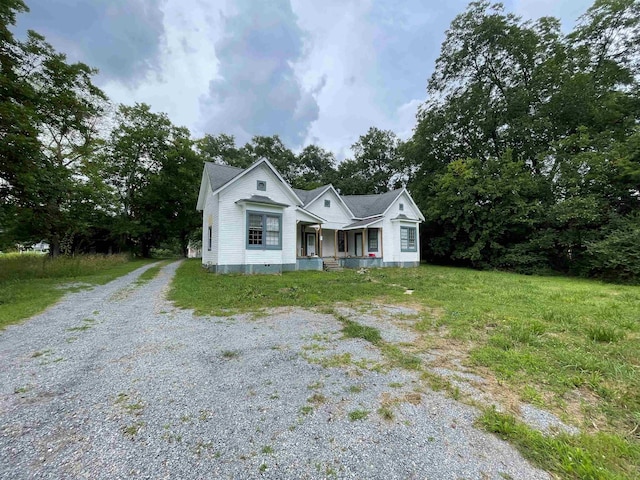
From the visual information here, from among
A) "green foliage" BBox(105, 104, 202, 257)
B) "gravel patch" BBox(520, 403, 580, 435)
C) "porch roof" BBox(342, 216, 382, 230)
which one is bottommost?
"gravel patch" BBox(520, 403, 580, 435)

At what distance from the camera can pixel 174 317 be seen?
595 centimetres

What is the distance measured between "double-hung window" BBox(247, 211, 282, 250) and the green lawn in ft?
16.9

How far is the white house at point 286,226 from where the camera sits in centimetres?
1370

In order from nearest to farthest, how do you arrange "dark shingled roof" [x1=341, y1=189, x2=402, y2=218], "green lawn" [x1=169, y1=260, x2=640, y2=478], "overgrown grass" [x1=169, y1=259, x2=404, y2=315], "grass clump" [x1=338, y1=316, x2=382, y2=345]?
"green lawn" [x1=169, y1=260, x2=640, y2=478]
"grass clump" [x1=338, y1=316, x2=382, y2=345]
"overgrown grass" [x1=169, y1=259, x2=404, y2=315]
"dark shingled roof" [x1=341, y1=189, x2=402, y2=218]

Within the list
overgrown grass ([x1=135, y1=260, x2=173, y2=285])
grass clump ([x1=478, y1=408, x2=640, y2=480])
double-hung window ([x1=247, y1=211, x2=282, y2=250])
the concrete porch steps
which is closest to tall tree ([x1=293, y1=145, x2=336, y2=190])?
the concrete porch steps

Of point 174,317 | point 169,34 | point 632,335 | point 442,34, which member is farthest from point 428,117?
point 174,317

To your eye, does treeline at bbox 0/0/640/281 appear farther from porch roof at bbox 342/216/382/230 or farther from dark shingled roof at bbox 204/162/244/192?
dark shingled roof at bbox 204/162/244/192

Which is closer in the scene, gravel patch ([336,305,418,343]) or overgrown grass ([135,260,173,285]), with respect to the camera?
gravel patch ([336,305,418,343])

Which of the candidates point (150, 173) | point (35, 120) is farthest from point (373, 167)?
point (35, 120)

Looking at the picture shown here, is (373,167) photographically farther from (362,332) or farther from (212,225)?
(362,332)

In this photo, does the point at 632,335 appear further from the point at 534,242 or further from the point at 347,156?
the point at 347,156

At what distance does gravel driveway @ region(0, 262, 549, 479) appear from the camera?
1903mm

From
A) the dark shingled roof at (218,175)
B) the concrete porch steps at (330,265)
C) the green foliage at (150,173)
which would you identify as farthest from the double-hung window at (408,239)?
the green foliage at (150,173)

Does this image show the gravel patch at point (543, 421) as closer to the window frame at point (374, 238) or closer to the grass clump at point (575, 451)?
the grass clump at point (575, 451)
